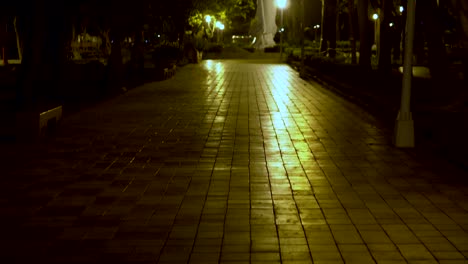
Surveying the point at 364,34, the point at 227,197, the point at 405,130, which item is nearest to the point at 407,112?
the point at 405,130

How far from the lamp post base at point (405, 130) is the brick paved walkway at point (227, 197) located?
1.47 ft

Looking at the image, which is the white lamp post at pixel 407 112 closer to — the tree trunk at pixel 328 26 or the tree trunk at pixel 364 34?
the tree trunk at pixel 364 34

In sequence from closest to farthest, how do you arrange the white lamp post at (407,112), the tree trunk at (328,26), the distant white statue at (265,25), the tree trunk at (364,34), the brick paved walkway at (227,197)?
the brick paved walkway at (227,197)
the white lamp post at (407,112)
the tree trunk at (364,34)
the tree trunk at (328,26)
the distant white statue at (265,25)

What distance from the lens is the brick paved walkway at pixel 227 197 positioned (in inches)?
245

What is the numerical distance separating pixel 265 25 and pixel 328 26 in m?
19.7

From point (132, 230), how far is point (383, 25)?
62.7ft

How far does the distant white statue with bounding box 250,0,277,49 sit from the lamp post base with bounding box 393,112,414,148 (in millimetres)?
51375

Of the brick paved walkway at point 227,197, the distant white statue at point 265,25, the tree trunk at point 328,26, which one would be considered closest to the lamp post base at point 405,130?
the brick paved walkway at point 227,197

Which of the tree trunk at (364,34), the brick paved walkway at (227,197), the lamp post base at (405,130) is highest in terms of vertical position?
the tree trunk at (364,34)

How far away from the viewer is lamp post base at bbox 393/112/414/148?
38.2 feet

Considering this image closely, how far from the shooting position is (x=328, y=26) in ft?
145

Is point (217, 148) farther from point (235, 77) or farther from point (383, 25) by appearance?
point (235, 77)

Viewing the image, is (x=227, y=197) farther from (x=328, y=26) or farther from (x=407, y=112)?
(x=328, y=26)

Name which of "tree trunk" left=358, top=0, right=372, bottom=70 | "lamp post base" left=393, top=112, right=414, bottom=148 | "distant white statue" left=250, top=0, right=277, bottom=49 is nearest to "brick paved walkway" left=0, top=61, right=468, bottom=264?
"lamp post base" left=393, top=112, right=414, bottom=148
